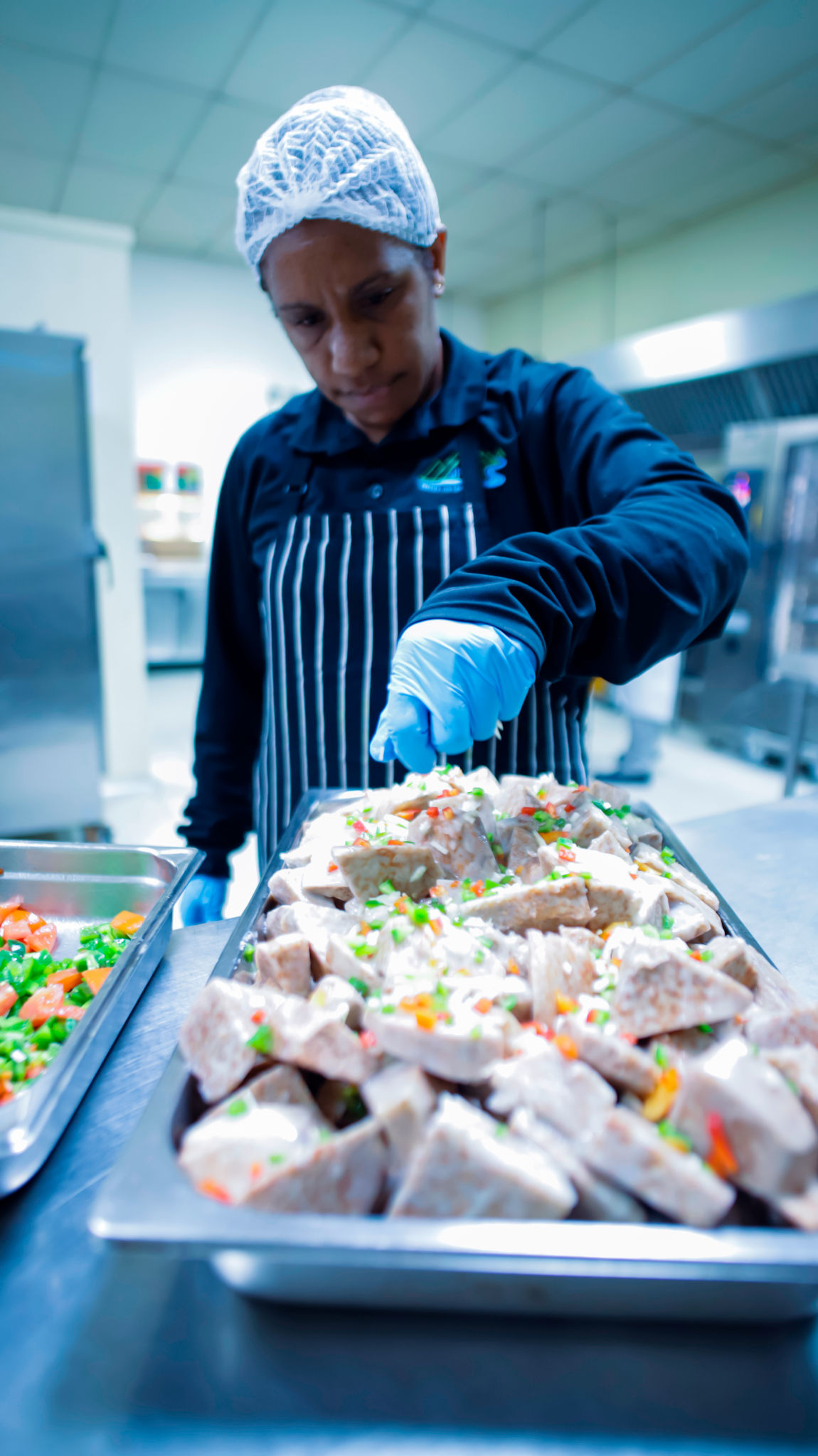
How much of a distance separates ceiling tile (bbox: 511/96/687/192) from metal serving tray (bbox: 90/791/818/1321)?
5.79 metres

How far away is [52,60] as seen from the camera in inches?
168

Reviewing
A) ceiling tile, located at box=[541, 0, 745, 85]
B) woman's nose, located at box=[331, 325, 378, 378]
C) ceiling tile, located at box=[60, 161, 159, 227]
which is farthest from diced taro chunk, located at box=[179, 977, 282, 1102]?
ceiling tile, located at box=[60, 161, 159, 227]

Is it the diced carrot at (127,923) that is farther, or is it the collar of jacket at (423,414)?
the collar of jacket at (423,414)

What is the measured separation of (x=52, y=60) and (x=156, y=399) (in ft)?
12.6

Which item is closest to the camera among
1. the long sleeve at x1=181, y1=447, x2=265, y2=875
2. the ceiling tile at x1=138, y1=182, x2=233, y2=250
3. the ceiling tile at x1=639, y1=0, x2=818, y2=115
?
the long sleeve at x1=181, y1=447, x2=265, y2=875

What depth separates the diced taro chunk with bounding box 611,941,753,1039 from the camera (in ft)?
2.45

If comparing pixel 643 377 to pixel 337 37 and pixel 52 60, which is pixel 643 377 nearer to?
pixel 337 37

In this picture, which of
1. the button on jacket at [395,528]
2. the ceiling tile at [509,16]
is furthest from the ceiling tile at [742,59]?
the button on jacket at [395,528]

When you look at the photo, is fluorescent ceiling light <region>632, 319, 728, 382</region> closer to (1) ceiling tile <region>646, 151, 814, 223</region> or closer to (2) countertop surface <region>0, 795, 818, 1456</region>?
(1) ceiling tile <region>646, 151, 814, 223</region>

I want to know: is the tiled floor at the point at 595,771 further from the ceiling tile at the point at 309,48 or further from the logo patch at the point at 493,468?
the ceiling tile at the point at 309,48

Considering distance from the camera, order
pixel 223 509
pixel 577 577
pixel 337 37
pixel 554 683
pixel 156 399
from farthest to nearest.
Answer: pixel 156 399
pixel 337 37
pixel 223 509
pixel 554 683
pixel 577 577

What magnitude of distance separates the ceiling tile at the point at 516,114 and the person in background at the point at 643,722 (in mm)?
3336

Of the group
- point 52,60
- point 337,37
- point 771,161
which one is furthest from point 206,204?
point 771,161

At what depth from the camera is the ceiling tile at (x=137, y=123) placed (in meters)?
4.62
